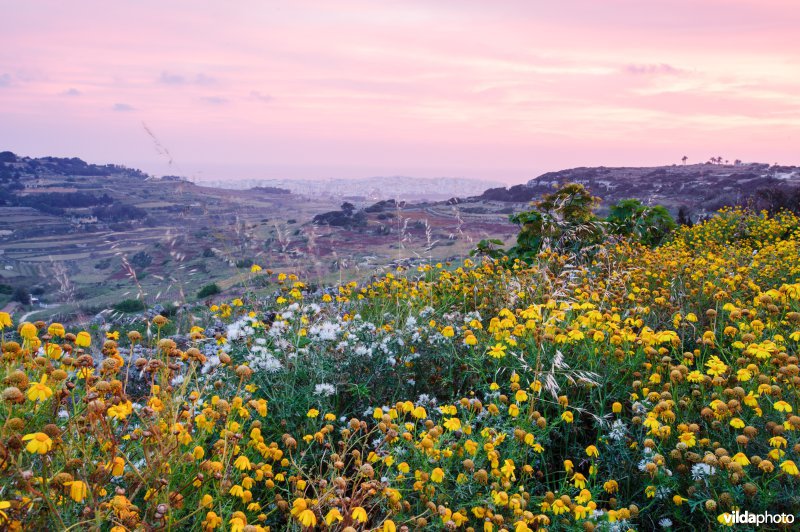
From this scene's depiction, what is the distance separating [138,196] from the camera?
42.2m

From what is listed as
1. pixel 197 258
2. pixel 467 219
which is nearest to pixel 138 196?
pixel 197 258

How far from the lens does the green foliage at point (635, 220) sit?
9.21 m

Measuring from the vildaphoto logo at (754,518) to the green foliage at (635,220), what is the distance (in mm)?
7017

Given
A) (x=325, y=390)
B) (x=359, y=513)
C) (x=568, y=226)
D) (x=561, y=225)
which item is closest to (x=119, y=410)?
(x=359, y=513)

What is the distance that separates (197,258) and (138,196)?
26.4 metres

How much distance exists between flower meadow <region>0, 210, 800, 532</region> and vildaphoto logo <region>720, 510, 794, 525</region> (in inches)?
Result: 2.7

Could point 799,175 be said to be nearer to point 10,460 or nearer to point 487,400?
point 487,400

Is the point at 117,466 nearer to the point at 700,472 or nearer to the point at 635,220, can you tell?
the point at 700,472

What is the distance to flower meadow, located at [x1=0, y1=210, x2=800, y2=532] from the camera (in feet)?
6.48

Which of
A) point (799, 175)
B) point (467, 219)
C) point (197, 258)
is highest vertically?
point (799, 175)

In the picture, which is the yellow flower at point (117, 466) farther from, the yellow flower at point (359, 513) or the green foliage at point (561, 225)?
the green foliage at point (561, 225)

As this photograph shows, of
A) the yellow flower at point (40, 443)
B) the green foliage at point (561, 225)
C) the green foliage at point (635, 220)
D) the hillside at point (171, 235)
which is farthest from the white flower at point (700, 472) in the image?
the green foliage at point (635, 220)

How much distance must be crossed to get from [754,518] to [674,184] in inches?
884

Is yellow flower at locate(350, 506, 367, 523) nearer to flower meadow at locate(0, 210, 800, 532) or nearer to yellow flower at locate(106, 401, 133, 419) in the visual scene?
flower meadow at locate(0, 210, 800, 532)
